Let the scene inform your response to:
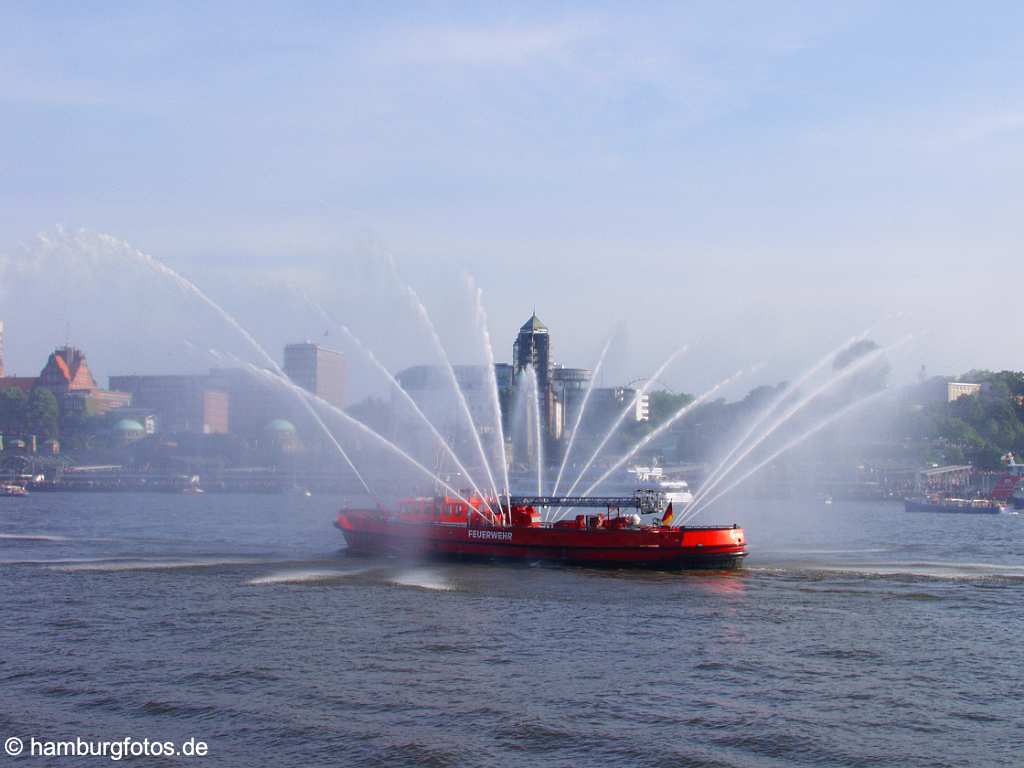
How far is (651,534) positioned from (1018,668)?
67.7 feet

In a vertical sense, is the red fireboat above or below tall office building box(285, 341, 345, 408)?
below

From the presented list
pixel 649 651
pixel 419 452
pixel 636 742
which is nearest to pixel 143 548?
pixel 649 651

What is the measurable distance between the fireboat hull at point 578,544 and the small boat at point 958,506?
7822 centimetres

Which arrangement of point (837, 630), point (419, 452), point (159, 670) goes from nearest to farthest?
point (159, 670) < point (837, 630) < point (419, 452)

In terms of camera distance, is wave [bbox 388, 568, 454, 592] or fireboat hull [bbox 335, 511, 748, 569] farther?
fireboat hull [bbox 335, 511, 748, 569]

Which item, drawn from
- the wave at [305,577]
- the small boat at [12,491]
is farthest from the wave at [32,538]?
the small boat at [12,491]

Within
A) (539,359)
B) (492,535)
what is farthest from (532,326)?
(492,535)

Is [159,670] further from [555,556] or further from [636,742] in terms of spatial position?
[555,556]

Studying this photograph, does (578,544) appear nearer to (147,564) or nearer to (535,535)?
(535,535)

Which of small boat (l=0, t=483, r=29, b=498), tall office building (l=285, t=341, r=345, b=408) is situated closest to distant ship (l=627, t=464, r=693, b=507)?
tall office building (l=285, t=341, r=345, b=408)

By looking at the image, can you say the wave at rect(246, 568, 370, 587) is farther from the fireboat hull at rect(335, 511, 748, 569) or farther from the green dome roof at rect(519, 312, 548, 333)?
the green dome roof at rect(519, 312, 548, 333)

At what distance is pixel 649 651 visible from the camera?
107 feet

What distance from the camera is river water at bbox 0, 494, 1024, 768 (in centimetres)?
2373

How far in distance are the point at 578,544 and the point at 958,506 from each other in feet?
273
